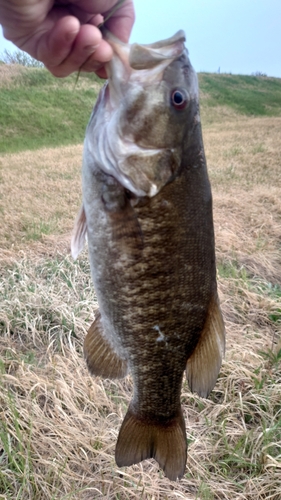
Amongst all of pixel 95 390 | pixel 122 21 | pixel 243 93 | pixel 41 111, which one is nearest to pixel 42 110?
pixel 41 111

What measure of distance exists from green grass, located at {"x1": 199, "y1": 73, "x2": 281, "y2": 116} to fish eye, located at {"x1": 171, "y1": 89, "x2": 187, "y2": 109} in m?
27.9

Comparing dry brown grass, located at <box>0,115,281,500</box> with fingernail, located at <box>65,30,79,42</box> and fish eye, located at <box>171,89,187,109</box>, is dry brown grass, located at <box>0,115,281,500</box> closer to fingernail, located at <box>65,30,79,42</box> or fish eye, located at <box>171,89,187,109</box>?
fish eye, located at <box>171,89,187,109</box>

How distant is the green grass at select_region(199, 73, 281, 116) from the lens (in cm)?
2848

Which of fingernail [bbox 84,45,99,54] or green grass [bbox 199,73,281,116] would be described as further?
green grass [bbox 199,73,281,116]

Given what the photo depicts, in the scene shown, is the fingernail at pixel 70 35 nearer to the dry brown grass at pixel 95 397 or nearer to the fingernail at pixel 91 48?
the fingernail at pixel 91 48

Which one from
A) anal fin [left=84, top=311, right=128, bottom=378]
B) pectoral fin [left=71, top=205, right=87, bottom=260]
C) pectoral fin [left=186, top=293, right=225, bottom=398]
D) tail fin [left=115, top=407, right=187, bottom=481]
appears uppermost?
pectoral fin [left=71, top=205, right=87, bottom=260]

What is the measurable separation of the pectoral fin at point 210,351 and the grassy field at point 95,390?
1.07 m

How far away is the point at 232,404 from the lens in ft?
9.13

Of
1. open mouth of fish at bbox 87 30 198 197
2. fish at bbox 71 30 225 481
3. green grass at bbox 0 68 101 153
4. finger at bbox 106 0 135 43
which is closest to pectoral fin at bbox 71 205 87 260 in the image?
fish at bbox 71 30 225 481

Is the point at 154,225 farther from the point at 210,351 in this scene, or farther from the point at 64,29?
the point at 64,29

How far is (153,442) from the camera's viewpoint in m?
1.60

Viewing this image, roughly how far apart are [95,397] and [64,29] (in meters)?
2.19

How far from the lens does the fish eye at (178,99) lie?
1.33 meters

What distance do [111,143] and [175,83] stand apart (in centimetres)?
26
